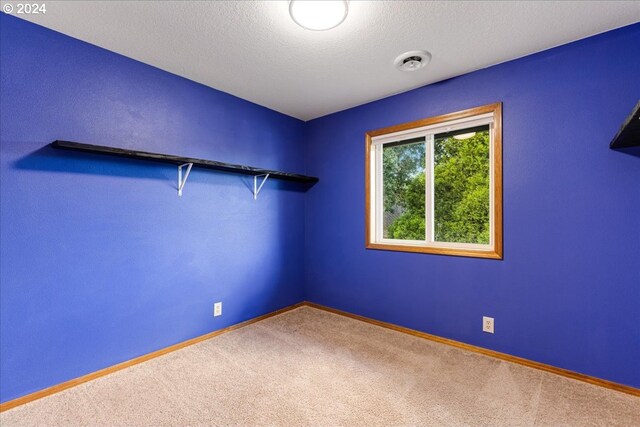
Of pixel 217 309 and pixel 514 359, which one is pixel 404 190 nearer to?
pixel 514 359

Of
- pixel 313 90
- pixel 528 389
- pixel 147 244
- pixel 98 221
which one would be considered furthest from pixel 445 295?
pixel 98 221

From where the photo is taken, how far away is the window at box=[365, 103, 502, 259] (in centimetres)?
236

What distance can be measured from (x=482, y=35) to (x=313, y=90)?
1399 mm

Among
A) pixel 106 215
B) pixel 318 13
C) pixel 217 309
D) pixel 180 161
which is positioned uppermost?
pixel 318 13

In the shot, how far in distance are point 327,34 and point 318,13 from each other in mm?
276

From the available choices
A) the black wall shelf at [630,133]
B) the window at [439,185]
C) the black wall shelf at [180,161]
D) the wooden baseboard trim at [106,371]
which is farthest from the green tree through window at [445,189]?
the wooden baseboard trim at [106,371]

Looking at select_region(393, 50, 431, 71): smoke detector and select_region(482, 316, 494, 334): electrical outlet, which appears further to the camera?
select_region(482, 316, 494, 334): electrical outlet

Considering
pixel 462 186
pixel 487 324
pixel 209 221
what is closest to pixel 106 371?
pixel 209 221

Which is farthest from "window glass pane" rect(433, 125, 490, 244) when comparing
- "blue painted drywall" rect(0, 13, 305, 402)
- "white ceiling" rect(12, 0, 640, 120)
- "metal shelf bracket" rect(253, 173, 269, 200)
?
"blue painted drywall" rect(0, 13, 305, 402)

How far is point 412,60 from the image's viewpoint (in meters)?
2.19

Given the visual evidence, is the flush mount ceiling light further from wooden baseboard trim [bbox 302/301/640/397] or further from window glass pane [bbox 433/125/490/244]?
wooden baseboard trim [bbox 302/301/640/397]

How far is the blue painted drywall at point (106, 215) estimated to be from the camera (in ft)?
5.65

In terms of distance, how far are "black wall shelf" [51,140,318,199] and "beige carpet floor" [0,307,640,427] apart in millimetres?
1415

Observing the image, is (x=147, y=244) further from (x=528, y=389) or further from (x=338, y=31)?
(x=528, y=389)
